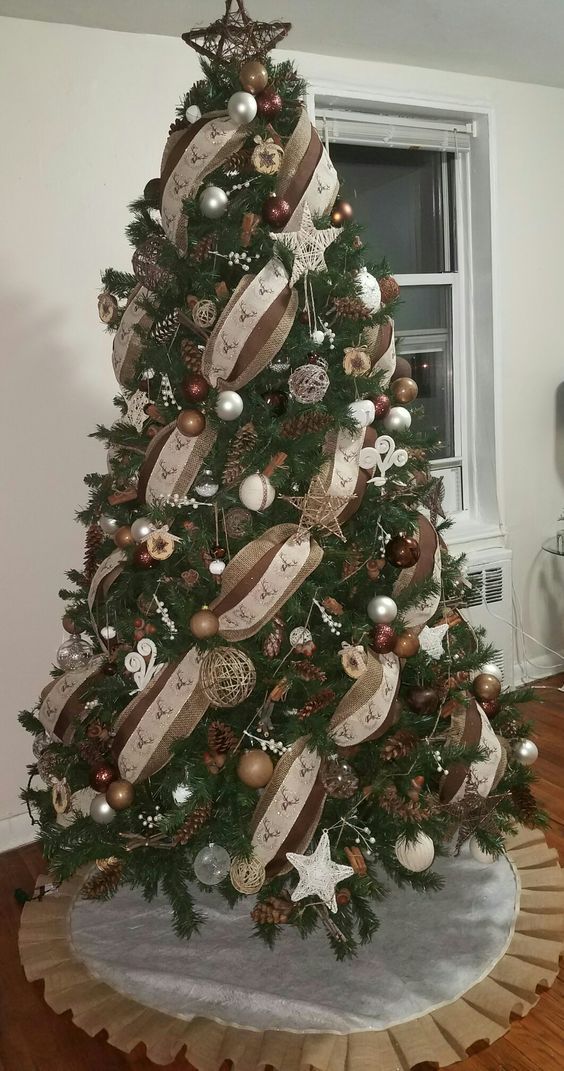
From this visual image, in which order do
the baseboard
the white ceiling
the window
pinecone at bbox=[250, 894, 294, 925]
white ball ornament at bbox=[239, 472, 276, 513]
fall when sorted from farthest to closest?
the window → the baseboard → the white ceiling → pinecone at bbox=[250, 894, 294, 925] → white ball ornament at bbox=[239, 472, 276, 513]

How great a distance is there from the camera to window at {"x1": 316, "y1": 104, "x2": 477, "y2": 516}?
109 inches

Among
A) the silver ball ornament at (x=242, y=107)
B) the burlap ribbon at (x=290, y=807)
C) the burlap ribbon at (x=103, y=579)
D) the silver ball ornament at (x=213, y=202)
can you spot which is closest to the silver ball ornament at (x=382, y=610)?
the burlap ribbon at (x=290, y=807)

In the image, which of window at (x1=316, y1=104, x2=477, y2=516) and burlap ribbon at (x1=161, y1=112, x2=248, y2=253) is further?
window at (x1=316, y1=104, x2=477, y2=516)

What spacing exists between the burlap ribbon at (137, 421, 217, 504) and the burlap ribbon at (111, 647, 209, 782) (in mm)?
277

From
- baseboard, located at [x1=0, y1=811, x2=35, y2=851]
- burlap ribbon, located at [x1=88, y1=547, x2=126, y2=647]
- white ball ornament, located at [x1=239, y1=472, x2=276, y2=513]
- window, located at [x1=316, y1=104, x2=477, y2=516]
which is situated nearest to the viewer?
white ball ornament, located at [x1=239, y1=472, x2=276, y2=513]

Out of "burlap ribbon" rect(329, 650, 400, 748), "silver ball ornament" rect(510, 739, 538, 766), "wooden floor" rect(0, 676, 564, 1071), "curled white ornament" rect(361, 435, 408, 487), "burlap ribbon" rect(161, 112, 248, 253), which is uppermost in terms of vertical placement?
"burlap ribbon" rect(161, 112, 248, 253)

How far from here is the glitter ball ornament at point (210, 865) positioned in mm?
1380

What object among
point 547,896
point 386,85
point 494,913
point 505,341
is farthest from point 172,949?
point 386,85

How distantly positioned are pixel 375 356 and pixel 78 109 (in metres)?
1.14

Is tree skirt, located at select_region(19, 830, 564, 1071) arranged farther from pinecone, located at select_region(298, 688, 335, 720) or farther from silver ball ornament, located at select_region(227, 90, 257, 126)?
silver ball ornament, located at select_region(227, 90, 257, 126)

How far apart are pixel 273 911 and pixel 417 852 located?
0.27 metres

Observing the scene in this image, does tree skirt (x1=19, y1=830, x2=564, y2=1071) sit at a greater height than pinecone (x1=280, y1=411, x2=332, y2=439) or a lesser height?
lesser

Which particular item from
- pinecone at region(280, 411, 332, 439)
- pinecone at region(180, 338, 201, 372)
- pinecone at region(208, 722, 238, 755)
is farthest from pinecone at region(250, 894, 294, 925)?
A: pinecone at region(180, 338, 201, 372)

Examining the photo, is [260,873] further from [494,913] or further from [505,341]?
[505,341]
